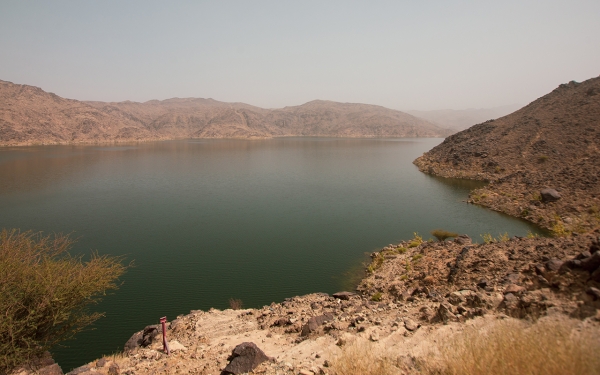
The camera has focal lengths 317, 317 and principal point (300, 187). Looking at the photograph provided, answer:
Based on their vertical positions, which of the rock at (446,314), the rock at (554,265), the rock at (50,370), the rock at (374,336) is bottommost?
the rock at (50,370)

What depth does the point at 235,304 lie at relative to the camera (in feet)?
47.8

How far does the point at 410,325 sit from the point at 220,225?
1925 centimetres

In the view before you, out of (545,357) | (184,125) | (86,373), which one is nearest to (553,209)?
(545,357)

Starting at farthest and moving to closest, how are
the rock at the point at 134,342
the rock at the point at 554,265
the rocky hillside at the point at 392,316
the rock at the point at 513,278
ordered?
the rock at the point at 134,342 < the rock at the point at 513,278 < the rock at the point at 554,265 < the rocky hillside at the point at 392,316

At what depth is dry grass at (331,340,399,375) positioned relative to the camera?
6.49 metres

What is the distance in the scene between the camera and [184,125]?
194 meters

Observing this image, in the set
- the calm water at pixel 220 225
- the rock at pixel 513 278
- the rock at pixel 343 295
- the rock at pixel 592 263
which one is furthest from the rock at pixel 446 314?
the calm water at pixel 220 225

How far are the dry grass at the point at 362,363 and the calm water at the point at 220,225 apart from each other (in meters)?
8.35

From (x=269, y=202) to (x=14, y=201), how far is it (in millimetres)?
25931

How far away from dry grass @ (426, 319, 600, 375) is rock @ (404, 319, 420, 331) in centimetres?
222

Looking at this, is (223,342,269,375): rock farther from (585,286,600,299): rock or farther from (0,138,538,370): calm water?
(585,286,600,299): rock

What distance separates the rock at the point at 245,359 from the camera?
27.0ft

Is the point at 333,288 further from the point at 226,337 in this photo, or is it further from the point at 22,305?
the point at 22,305

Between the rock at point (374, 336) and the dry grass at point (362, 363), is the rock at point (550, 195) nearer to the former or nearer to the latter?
the rock at point (374, 336)
